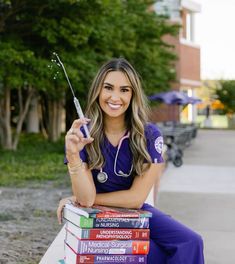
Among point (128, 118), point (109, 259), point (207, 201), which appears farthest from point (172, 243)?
point (207, 201)

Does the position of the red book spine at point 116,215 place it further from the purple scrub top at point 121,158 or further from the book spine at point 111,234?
the purple scrub top at point 121,158

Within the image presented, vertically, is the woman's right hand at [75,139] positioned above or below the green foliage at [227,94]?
below

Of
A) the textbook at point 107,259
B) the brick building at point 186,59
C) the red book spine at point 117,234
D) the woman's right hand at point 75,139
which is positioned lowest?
the textbook at point 107,259

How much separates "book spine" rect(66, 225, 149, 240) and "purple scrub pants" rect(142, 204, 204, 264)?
360mm

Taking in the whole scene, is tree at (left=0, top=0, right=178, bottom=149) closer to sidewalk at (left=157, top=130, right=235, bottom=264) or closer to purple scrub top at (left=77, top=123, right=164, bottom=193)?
sidewalk at (left=157, top=130, right=235, bottom=264)

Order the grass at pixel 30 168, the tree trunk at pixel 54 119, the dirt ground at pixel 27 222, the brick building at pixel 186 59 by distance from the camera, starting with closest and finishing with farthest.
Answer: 1. the dirt ground at pixel 27 222
2. the grass at pixel 30 168
3. the tree trunk at pixel 54 119
4. the brick building at pixel 186 59

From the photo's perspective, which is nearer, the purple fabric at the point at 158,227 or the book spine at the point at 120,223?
the book spine at the point at 120,223

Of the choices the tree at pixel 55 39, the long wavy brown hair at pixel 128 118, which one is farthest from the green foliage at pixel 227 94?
the long wavy brown hair at pixel 128 118

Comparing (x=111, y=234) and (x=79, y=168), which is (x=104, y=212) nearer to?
Result: (x=111, y=234)

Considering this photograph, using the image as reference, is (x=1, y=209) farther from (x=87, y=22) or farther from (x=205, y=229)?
(x=87, y=22)

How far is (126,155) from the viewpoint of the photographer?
310cm

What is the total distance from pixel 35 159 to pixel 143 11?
8.18 m

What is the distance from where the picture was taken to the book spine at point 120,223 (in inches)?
106

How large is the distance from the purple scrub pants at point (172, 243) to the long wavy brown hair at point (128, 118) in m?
0.30
